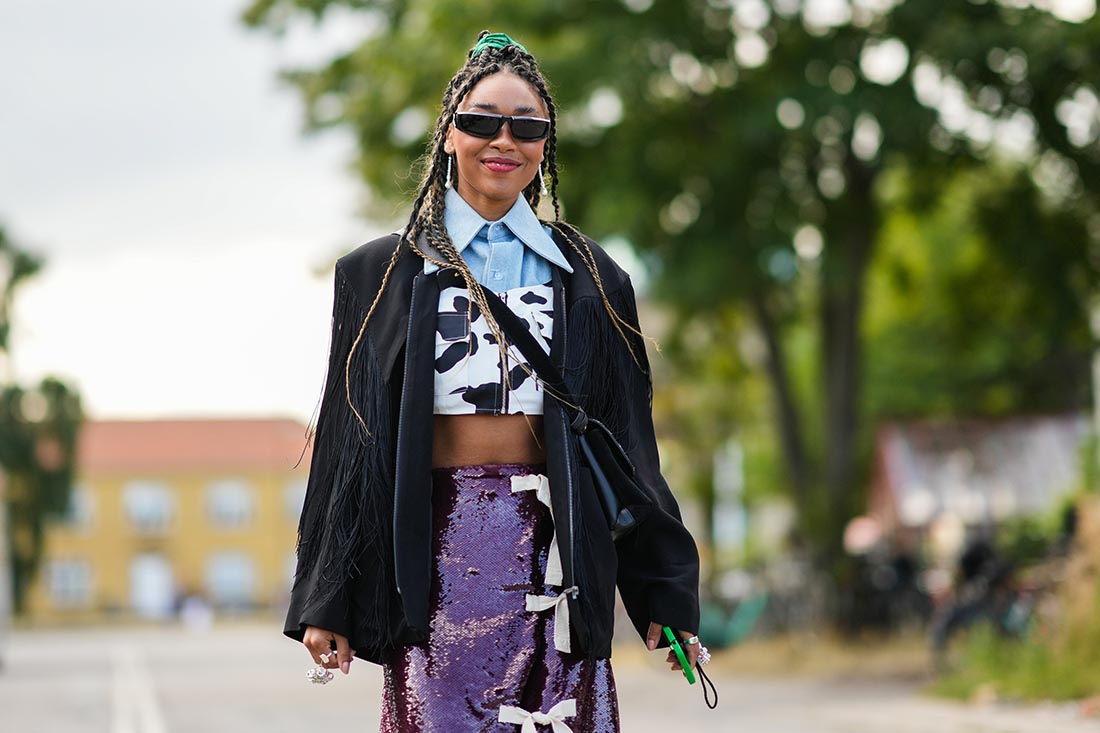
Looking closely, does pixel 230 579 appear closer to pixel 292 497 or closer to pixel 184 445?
pixel 292 497

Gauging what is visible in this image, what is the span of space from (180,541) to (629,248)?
87347 mm

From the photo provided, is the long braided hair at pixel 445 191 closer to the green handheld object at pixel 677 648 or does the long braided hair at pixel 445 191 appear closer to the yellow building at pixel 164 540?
the green handheld object at pixel 677 648

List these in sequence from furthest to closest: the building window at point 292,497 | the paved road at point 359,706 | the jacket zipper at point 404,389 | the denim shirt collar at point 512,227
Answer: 1. the building window at point 292,497
2. the paved road at point 359,706
3. the denim shirt collar at point 512,227
4. the jacket zipper at point 404,389

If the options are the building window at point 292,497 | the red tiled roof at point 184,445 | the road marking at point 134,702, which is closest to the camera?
the road marking at point 134,702

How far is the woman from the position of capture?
12.6ft

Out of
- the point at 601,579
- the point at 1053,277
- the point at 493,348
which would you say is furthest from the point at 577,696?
the point at 1053,277

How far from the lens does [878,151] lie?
59.7 ft

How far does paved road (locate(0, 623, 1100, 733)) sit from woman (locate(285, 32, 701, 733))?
8.18 meters

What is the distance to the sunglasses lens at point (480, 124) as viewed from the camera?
13.2 ft

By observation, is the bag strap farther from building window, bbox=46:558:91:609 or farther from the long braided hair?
building window, bbox=46:558:91:609

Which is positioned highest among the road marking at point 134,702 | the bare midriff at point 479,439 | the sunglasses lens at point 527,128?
the sunglasses lens at point 527,128

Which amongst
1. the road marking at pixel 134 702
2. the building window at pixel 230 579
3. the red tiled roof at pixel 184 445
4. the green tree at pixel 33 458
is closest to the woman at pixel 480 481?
the road marking at pixel 134 702

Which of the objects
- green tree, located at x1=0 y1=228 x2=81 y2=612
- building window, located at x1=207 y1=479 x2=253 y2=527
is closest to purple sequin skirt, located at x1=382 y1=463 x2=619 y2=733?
green tree, located at x1=0 y1=228 x2=81 y2=612

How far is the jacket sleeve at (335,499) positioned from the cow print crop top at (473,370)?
0.14 metres
